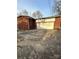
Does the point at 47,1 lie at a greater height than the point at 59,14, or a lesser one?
greater

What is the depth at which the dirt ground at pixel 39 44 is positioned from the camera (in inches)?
61.9

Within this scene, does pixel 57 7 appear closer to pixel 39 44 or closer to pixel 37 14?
pixel 37 14

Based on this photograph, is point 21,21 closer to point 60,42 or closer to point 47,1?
point 47,1

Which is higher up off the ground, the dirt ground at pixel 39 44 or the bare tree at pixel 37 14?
the bare tree at pixel 37 14

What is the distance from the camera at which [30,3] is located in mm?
1584

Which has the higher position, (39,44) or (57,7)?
(57,7)

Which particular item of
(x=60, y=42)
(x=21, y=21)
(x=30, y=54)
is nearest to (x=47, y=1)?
(x=21, y=21)

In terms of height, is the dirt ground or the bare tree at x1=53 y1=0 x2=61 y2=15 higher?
the bare tree at x1=53 y1=0 x2=61 y2=15

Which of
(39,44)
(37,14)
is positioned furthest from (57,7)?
(39,44)

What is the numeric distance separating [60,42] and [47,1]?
435mm

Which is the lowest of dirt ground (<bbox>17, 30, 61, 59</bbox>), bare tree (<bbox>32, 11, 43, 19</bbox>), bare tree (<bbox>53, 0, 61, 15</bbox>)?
dirt ground (<bbox>17, 30, 61, 59</bbox>)

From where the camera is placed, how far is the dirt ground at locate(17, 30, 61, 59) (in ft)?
5.16

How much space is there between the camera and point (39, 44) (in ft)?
5.24

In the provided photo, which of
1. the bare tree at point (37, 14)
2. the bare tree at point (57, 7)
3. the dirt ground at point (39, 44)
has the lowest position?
the dirt ground at point (39, 44)
